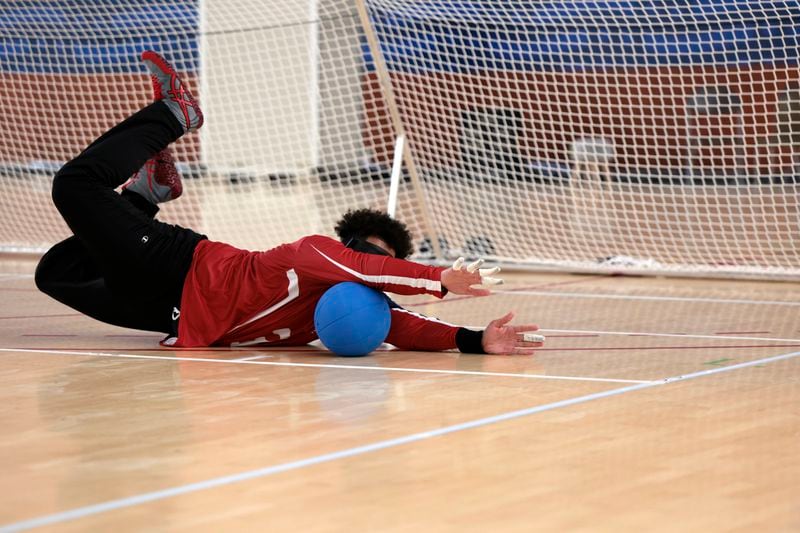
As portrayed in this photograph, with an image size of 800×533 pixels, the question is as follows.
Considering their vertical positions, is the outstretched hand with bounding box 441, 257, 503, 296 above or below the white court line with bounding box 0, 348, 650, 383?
above

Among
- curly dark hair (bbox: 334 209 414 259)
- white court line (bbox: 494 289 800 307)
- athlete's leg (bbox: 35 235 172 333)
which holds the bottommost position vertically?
white court line (bbox: 494 289 800 307)

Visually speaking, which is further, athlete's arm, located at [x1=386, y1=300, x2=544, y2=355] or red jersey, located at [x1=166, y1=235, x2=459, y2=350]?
athlete's arm, located at [x1=386, y1=300, x2=544, y2=355]

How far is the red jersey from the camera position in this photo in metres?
4.09

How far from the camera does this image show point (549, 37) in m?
8.88

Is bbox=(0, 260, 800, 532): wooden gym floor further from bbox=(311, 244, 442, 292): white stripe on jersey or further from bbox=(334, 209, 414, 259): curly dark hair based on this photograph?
bbox=(334, 209, 414, 259): curly dark hair

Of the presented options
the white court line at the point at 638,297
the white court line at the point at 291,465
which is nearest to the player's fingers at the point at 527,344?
Result: the white court line at the point at 291,465

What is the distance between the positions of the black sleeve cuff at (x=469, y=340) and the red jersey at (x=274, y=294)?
0.03m

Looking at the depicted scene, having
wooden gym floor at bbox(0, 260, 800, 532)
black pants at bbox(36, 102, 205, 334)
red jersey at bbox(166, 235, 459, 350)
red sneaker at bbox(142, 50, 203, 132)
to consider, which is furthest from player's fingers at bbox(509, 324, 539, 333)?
red sneaker at bbox(142, 50, 203, 132)

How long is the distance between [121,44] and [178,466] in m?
7.61

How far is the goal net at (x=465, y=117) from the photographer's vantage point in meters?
8.05

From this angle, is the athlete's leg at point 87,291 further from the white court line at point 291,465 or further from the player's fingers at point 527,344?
the white court line at point 291,465

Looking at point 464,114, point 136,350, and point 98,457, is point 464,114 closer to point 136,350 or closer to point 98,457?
point 136,350

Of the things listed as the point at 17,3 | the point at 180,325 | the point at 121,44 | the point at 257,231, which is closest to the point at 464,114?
the point at 257,231

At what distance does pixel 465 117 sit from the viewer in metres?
8.37
